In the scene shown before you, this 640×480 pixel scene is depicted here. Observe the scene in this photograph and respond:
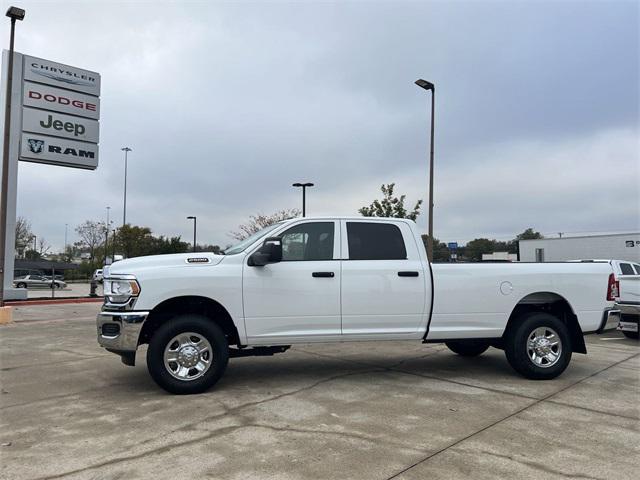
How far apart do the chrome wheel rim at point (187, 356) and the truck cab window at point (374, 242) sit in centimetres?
202

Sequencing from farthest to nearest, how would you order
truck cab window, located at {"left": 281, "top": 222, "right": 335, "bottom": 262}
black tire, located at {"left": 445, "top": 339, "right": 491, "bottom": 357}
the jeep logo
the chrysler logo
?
the jeep logo, the chrysler logo, black tire, located at {"left": 445, "top": 339, "right": 491, "bottom": 357}, truck cab window, located at {"left": 281, "top": 222, "right": 335, "bottom": 262}

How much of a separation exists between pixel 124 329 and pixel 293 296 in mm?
1870

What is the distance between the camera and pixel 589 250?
112 feet

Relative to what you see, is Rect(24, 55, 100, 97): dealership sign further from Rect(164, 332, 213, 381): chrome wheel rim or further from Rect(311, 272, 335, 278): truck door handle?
Rect(311, 272, 335, 278): truck door handle

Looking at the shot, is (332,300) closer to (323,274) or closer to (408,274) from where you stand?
(323,274)

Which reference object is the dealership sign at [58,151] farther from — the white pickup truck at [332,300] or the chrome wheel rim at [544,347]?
the chrome wheel rim at [544,347]

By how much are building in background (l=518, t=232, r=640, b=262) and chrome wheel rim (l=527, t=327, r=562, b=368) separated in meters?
27.8

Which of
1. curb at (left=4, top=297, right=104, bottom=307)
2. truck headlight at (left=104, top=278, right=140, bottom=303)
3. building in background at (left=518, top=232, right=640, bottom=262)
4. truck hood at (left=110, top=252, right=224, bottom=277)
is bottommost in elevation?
curb at (left=4, top=297, right=104, bottom=307)

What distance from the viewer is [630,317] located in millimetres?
9906

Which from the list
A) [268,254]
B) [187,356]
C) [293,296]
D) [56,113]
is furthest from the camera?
[56,113]

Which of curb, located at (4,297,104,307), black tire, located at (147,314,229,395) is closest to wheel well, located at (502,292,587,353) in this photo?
black tire, located at (147,314,229,395)

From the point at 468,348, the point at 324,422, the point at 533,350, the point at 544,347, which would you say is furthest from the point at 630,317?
the point at 324,422

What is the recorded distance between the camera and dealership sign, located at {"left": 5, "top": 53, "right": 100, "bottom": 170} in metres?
17.5

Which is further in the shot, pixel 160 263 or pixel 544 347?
pixel 544 347
